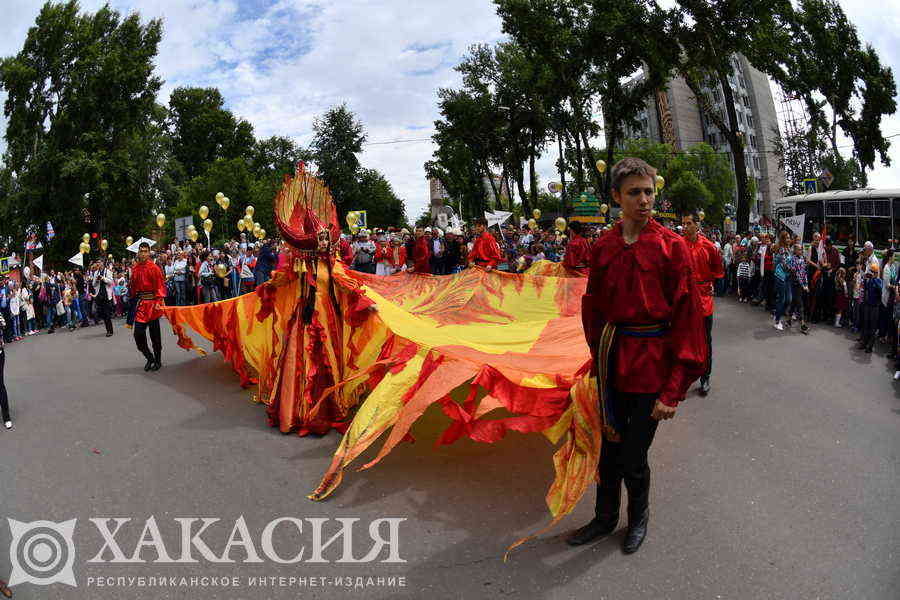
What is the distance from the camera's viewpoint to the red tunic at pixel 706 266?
217 inches

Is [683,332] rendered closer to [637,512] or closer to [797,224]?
[637,512]

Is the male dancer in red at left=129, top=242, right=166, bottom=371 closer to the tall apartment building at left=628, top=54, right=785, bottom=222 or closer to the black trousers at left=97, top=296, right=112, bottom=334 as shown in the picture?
the black trousers at left=97, top=296, right=112, bottom=334

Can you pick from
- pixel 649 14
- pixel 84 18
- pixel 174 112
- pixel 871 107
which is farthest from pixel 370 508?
pixel 174 112

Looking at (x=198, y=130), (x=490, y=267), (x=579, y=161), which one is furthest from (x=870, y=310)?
(x=198, y=130)

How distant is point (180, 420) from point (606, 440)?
4.30m

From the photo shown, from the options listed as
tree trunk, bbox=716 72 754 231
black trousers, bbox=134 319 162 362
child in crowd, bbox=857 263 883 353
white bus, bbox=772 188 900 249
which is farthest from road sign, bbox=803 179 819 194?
black trousers, bbox=134 319 162 362

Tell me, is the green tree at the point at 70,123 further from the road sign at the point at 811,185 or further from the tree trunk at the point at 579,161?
the road sign at the point at 811,185

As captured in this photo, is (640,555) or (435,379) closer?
(640,555)

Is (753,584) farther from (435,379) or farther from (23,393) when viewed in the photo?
(23,393)

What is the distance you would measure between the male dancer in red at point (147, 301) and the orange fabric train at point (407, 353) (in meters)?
0.71

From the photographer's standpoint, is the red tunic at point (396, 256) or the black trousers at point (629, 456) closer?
the black trousers at point (629, 456)

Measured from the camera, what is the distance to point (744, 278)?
44.4 feet

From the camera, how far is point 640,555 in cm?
326

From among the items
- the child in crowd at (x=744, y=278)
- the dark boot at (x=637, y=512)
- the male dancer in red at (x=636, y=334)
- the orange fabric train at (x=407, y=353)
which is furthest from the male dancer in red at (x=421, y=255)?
the dark boot at (x=637, y=512)
